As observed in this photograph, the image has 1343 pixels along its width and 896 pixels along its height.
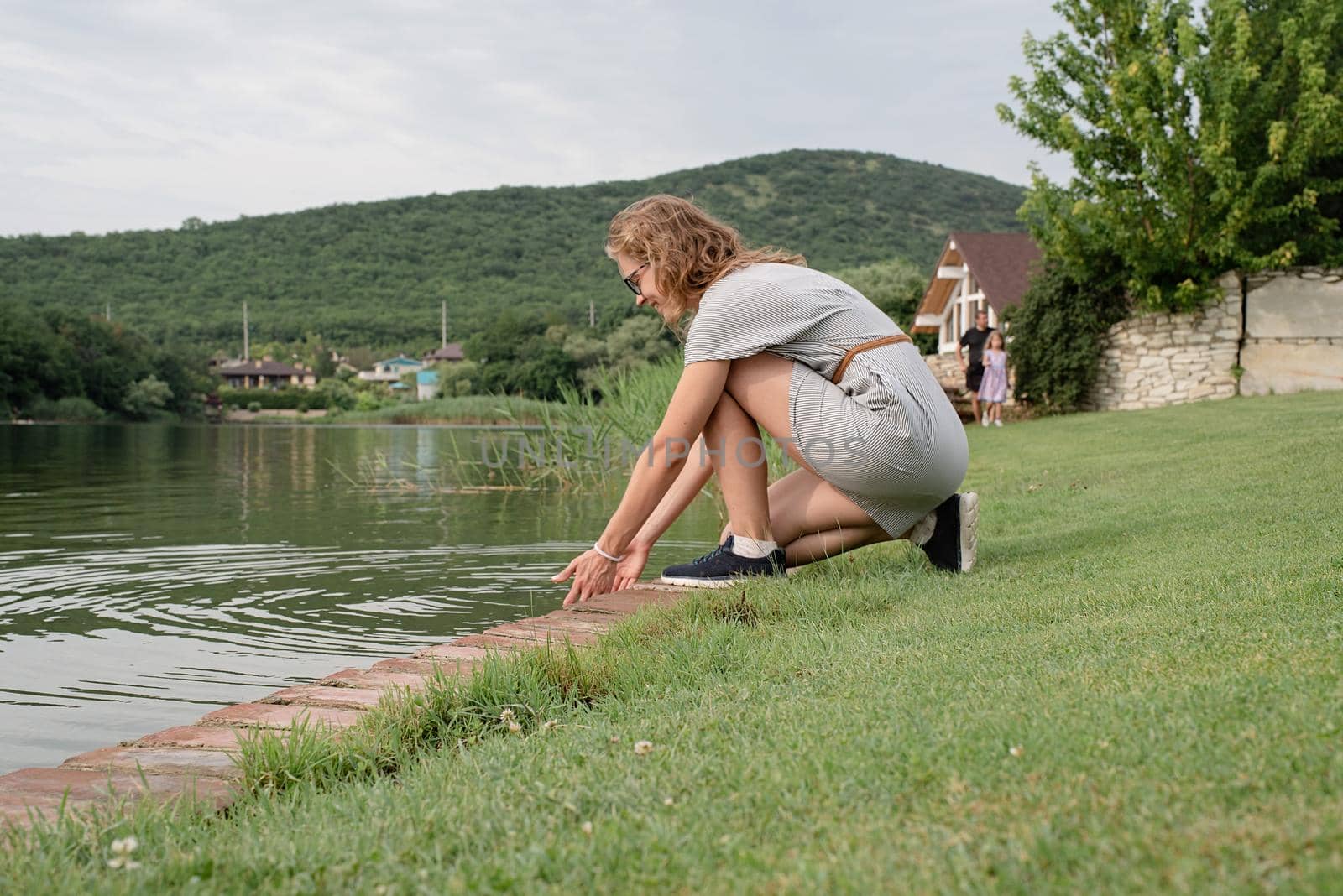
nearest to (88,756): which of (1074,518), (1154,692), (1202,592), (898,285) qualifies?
(1154,692)

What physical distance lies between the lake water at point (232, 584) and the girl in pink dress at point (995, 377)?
882 centimetres

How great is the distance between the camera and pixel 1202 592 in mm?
2656

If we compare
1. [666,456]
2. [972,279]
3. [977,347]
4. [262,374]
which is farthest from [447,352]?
[666,456]

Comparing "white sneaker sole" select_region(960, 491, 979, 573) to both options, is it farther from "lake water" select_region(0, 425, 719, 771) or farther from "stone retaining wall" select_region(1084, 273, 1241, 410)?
"stone retaining wall" select_region(1084, 273, 1241, 410)

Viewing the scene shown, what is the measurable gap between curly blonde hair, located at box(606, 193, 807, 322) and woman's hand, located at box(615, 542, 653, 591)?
0.73 meters

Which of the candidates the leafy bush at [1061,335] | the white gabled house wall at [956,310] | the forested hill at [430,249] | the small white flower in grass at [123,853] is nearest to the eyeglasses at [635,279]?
the small white flower in grass at [123,853]

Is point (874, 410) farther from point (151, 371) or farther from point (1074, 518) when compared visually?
point (151, 371)

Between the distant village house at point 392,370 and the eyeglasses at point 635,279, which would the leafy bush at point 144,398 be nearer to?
the distant village house at point 392,370

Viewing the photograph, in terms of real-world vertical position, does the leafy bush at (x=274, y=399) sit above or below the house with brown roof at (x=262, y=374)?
below

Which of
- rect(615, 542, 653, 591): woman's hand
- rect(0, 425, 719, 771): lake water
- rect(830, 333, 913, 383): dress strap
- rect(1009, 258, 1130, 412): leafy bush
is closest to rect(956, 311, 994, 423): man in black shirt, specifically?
rect(1009, 258, 1130, 412): leafy bush

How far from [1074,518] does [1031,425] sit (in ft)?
37.4

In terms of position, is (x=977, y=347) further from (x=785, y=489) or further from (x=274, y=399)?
(x=274, y=399)

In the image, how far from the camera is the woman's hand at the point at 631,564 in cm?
331

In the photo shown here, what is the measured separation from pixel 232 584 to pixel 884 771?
4634mm
